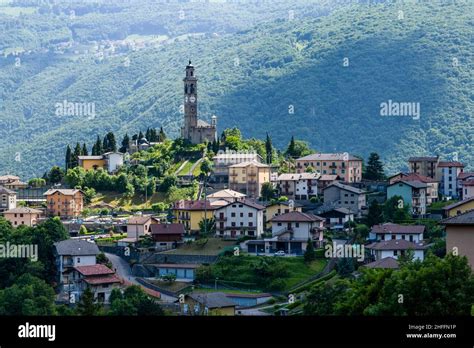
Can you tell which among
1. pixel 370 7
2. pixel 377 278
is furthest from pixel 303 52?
pixel 377 278

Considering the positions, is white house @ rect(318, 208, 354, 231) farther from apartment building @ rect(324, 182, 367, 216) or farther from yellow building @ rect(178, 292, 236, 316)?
yellow building @ rect(178, 292, 236, 316)

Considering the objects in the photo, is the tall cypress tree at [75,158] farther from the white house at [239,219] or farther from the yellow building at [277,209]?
the white house at [239,219]

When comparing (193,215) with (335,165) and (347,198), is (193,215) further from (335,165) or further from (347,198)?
(335,165)

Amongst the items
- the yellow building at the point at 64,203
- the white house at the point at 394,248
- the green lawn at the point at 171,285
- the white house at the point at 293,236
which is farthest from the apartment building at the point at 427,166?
the green lawn at the point at 171,285

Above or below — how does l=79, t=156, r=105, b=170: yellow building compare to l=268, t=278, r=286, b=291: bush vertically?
above

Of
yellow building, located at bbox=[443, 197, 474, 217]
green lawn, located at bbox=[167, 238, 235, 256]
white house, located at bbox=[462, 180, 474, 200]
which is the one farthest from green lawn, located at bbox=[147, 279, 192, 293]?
white house, located at bbox=[462, 180, 474, 200]

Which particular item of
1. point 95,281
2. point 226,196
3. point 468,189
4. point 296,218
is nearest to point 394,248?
point 296,218

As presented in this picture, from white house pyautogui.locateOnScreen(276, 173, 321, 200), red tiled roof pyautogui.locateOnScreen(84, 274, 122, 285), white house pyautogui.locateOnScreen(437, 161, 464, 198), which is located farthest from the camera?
white house pyautogui.locateOnScreen(437, 161, 464, 198)
